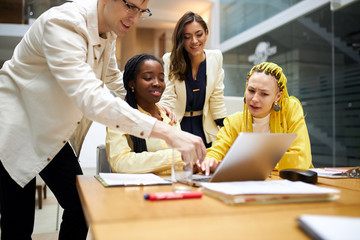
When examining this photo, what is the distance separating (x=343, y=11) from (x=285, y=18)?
91 centimetres

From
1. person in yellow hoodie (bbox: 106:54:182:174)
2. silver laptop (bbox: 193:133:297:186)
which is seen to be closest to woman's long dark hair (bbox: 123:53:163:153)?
person in yellow hoodie (bbox: 106:54:182:174)

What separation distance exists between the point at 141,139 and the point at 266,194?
0.96 meters

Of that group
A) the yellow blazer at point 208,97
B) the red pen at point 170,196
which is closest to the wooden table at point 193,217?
the red pen at point 170,196

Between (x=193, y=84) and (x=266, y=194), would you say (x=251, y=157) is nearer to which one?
(x=266, y=194)

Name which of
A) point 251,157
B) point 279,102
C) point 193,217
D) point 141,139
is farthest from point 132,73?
point 193,217

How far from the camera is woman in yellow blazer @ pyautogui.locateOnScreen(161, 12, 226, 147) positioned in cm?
238

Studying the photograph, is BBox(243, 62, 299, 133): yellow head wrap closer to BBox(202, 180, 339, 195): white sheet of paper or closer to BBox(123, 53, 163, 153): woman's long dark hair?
BBox(123, 53, 163, 153): woman's long dark hair

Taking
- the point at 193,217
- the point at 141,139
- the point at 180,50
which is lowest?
the point at 193,217

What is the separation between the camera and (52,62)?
1.13 meters

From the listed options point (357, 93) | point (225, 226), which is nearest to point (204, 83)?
point (225, 226)

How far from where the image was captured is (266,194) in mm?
795

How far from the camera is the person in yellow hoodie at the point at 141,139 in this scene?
56.3 inches

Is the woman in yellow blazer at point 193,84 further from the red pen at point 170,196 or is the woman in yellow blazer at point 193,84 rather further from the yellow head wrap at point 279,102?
the red pen at point 170,196

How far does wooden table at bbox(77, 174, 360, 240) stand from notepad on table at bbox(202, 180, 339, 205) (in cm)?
2
